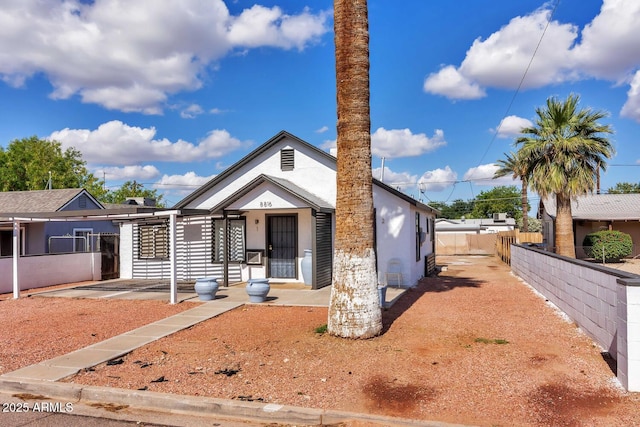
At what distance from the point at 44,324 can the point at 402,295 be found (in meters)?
8.65

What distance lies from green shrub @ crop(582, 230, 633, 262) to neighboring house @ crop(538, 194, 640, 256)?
5.14 feet

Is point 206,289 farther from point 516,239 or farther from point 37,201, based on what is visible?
point 516,239

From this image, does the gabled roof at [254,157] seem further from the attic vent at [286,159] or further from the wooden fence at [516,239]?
the wooden fence at [516,239]

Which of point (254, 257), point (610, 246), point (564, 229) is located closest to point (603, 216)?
point (610, 246)

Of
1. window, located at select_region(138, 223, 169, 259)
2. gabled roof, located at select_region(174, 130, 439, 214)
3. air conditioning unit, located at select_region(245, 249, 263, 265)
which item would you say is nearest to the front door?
air conditioning unit, located at select_region(245, 249, 263, 265)

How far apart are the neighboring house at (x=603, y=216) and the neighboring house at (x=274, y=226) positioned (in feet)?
48.9

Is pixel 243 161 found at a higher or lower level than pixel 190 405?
higher

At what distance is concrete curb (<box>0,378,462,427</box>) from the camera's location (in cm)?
492

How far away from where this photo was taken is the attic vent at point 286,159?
1608 cm

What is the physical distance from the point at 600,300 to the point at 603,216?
2252 cm

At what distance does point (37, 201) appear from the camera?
24844mm

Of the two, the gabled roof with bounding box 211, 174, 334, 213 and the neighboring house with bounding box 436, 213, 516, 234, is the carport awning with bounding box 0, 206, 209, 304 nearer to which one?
the gabled roof with bounding box 211, 174, 334, 213

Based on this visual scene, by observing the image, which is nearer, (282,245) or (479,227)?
(282,245)

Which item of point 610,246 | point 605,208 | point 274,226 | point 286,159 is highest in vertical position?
point 286,159
